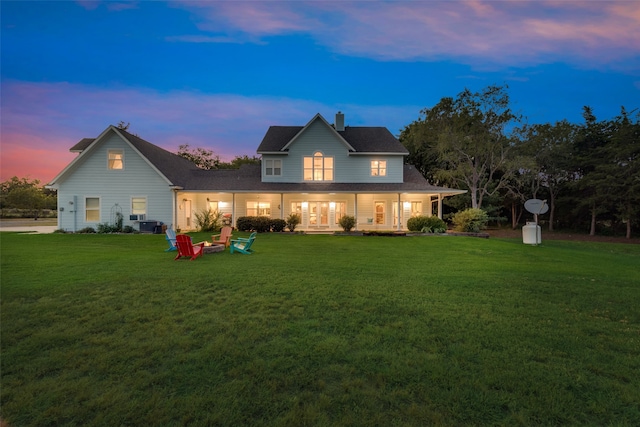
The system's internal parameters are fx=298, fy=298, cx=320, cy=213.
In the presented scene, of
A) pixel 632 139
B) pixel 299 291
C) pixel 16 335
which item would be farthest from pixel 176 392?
pixel 632 139

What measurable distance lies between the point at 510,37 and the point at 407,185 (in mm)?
11363

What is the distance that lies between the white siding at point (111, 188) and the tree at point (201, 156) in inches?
1127

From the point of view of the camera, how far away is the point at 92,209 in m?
21.6

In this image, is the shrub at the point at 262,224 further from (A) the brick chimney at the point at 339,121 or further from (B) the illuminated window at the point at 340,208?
(A) the brick chimney at the point at 339,121

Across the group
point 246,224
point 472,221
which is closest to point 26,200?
point 246,224

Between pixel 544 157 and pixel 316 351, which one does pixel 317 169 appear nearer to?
pixel 316 351

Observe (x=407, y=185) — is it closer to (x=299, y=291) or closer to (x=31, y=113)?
(x=299, y=291)

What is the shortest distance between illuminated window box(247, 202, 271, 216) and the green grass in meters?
17.1

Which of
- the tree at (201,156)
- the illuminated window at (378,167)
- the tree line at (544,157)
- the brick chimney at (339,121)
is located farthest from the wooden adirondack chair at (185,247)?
the tree at (201,156)

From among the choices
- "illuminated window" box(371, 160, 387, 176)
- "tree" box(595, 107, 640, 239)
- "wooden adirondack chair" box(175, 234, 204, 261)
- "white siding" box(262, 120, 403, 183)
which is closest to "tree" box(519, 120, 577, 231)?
"tree" box(595, 107, 640, 239)

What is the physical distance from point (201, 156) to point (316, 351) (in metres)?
52.4

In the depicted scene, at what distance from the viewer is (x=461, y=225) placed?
2166 centimetres

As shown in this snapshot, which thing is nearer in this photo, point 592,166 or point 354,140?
point 354,140

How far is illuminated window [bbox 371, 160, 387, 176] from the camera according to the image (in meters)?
24.7
